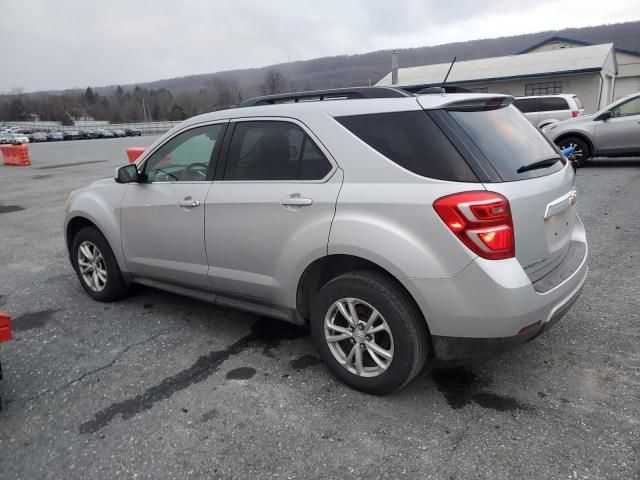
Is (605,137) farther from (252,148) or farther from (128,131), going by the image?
(128,131)

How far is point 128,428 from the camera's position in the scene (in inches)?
107

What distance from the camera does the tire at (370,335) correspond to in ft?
8.82

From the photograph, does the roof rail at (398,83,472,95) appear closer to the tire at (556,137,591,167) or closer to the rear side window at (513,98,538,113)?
the tire at (556,137,591,167)

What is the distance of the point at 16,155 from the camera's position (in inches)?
842

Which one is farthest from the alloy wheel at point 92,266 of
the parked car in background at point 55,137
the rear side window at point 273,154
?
the parked car in background at point 55,137

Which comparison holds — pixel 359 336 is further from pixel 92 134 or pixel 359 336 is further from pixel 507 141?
pixel 92 134

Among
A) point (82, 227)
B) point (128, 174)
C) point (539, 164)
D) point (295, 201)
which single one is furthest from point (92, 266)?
point (539, 164)

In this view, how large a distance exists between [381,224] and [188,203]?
1.60 meters

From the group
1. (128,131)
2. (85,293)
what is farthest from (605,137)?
(128,131)

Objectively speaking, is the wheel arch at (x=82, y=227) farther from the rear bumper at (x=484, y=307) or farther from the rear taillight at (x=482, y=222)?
the rear taillight at (x=482, y=222)

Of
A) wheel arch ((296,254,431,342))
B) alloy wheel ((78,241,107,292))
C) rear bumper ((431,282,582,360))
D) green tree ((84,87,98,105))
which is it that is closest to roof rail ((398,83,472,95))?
wheel arch ((296,254,431,342))

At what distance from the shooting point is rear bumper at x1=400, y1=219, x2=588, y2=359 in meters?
2.46

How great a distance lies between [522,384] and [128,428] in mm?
2307

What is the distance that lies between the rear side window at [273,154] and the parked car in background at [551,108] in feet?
44.6
